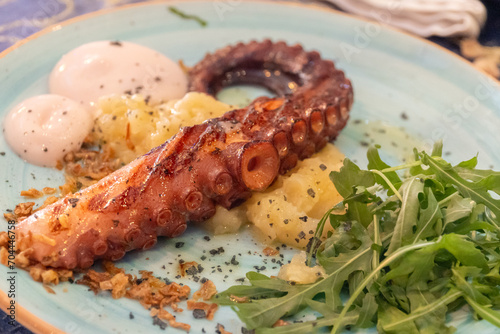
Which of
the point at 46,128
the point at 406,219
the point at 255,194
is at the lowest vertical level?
the point at 255,194

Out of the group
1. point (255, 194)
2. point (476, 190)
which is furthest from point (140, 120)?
point (476, 190)

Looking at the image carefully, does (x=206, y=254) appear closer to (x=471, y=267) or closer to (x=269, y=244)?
(x=269, y=244)

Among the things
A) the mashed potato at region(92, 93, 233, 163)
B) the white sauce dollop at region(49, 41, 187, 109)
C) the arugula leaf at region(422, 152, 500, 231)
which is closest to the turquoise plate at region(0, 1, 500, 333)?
the white sauce dollop at region(49, 41, 187, 109)

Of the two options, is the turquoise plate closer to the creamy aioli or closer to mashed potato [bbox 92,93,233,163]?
the creamy aioli

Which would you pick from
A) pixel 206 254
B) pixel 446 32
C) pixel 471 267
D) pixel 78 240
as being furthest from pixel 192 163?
pixel 446 32

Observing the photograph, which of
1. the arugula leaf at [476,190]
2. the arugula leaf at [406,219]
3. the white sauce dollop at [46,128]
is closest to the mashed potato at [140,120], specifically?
the white sauce dollop at [46,128]

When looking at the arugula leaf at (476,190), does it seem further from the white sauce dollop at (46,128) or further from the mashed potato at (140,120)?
the white sauce dollop at (46,128)

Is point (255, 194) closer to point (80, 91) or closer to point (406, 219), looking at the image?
point (406, 219)
